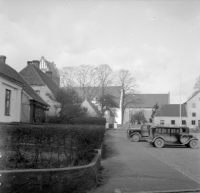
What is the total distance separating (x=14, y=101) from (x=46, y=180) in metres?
14.7

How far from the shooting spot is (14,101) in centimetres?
1902

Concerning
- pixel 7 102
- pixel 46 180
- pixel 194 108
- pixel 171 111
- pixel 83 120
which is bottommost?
pixel 46 180

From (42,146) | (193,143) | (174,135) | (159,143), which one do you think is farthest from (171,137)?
(42,146)

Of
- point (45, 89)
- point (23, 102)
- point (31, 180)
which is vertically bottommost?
point (31, 180)

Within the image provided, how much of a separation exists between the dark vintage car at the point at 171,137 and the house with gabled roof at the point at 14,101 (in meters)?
10.2

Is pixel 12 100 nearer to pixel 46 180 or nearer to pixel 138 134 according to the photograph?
pixel 138 134

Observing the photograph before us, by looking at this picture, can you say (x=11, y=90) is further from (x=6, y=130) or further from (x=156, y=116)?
(x=156, y=116)

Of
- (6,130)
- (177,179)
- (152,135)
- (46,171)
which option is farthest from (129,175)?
(152,135)

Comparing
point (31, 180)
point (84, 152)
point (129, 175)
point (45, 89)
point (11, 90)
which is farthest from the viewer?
point (45, 89)

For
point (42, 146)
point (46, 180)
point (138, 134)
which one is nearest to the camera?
point (46, 180)

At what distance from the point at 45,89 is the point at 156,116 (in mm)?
36190

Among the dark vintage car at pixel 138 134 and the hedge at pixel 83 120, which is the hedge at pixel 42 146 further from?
the dark vintage car at pixel 138 134

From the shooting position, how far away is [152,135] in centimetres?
1842

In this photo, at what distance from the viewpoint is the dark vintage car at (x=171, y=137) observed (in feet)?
58.7
